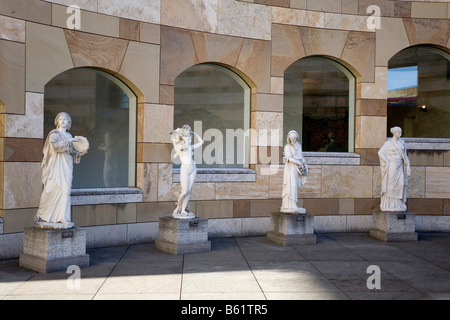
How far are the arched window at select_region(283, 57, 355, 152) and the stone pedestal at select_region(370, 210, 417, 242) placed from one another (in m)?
2.19

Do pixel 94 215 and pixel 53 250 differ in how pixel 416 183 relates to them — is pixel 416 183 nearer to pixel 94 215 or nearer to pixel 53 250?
pixel 94 215

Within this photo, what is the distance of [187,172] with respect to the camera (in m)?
9.28

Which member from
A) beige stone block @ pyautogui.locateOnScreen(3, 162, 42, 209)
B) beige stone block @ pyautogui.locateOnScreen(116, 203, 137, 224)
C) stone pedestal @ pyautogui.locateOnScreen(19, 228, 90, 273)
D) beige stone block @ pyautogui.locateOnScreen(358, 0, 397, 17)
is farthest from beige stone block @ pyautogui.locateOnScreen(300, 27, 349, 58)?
stone pedestal @ pyautogui.locateOnScreen(19, 228, 90, 273)

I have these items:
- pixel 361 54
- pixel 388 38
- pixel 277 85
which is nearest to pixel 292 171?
pixel 277 85

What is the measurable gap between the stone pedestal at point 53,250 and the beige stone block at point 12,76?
2.19 meters

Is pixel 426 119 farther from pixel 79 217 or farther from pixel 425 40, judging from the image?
pixel 79 217

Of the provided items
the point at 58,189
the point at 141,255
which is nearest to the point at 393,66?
the point at 141,255

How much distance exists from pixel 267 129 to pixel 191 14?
3020 millimetres

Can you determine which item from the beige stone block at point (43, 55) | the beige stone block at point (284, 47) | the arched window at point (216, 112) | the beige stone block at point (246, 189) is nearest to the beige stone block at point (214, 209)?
the beige stone block at point (246, 189)

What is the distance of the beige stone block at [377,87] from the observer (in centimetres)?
1217

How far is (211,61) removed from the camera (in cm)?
1115

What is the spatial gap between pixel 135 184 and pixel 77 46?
9.61 feet

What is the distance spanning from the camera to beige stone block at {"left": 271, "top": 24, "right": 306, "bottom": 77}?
11688 mm

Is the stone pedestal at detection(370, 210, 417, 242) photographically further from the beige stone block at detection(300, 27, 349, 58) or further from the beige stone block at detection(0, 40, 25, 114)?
the beige stone block at detection(0, 40, 25, 114)
